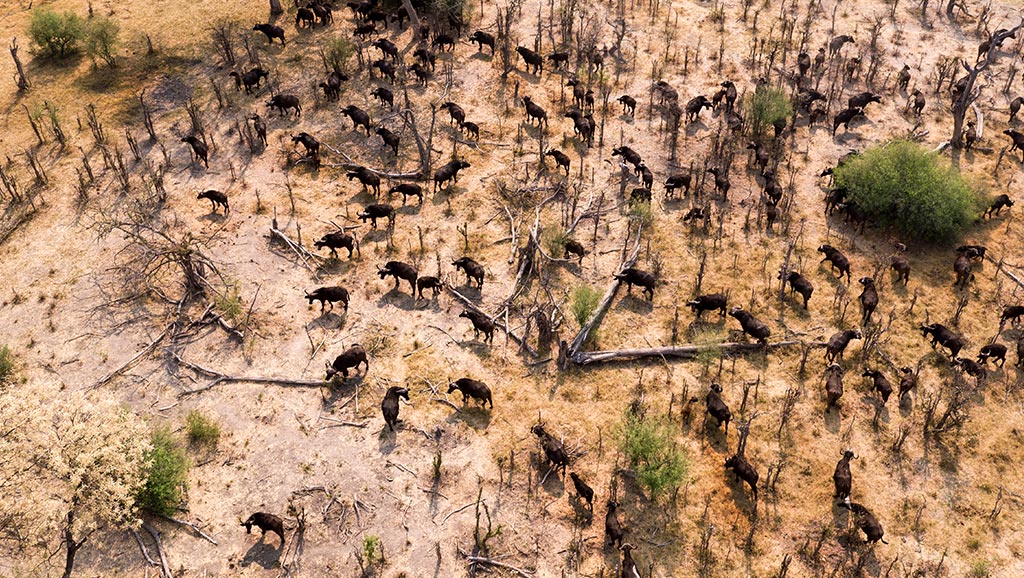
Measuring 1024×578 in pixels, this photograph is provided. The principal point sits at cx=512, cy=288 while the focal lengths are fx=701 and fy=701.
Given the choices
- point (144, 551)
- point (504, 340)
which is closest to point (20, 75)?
point (144, 551)

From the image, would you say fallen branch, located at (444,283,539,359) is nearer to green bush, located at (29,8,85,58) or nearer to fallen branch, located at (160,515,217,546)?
fallen branch, located at (160,515,217,546)

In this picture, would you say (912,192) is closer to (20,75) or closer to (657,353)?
(657,353)

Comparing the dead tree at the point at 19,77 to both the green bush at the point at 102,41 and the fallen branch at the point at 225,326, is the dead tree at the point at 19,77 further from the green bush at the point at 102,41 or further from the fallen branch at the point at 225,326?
the fallen branch at the point at 225,326

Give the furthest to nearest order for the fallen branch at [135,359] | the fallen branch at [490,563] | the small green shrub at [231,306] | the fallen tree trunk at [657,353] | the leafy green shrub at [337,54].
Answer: the leafy green shrub at [337,54] → the small green shrub at [231,306] → the fallen tree trunk at [657,353] → the fallen branch at [135,359] → the fallen branch at [490,563]

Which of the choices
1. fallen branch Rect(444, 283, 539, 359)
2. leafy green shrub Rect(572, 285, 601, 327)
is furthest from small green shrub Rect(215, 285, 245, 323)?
leafy green shrub Rect(572, 285, 601, 327)

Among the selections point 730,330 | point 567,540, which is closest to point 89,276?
point 567,540

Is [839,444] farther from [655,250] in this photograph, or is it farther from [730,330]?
[655,250]

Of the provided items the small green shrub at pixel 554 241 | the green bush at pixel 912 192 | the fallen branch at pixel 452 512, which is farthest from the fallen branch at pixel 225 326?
the green bush at pixel 912 192
